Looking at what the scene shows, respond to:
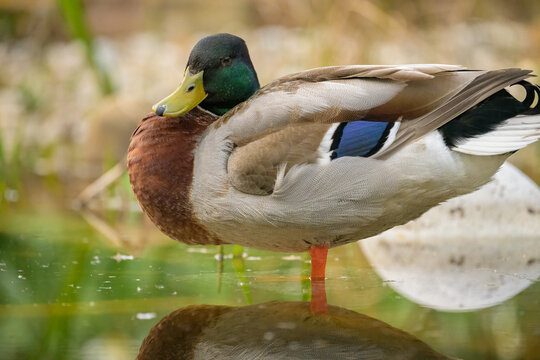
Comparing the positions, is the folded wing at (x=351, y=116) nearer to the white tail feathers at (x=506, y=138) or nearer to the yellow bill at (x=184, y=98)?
the white tail feathers at (x=506, y=138)

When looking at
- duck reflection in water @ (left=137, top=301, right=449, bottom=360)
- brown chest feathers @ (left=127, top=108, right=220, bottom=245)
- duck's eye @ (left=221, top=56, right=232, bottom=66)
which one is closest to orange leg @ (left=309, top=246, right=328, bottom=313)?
duck reflection in water @ (left=137, top=301, right=449, bottom=360)

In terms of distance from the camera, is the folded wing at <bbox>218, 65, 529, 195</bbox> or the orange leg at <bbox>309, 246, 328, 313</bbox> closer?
the folded wing at <bbox>218, 65, 529, 195</bbox>

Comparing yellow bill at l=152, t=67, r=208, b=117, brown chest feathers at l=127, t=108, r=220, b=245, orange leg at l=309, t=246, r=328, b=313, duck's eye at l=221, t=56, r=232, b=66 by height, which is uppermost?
duck's eye at l=221, t=56, r=232, b=66

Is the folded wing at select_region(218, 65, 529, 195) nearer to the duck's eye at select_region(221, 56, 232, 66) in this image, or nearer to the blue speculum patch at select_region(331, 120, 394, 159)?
the blue speculum patch at select_region(331, 120, 394, 159)

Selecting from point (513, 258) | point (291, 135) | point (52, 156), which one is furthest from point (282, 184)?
point (52, 156)

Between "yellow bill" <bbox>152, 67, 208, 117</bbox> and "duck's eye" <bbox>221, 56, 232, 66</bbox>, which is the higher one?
"duck's eye" <bbox>221, 56, 232, 66</bbox>

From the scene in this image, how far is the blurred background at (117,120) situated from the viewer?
2.97 metres

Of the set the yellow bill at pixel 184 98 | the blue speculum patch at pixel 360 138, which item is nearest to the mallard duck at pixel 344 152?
the blue speculum patch at pixel 360 138

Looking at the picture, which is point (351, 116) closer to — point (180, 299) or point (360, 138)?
point (360, 138)

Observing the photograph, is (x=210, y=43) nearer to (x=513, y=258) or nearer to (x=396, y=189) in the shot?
(x=396, y=189)

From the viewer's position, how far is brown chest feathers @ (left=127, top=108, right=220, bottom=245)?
10.6ft

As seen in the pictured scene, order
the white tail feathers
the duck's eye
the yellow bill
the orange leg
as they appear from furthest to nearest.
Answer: the duck's eye
the yellow bill
the orange leg
the white tail feathers

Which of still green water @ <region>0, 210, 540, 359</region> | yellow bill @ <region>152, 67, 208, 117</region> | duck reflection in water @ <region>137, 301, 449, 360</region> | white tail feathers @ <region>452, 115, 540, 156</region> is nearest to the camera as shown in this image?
duck reflection in water @ <region>137, 301, 449, 360</region>

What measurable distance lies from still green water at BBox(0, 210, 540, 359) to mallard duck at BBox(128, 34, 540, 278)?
26cm
